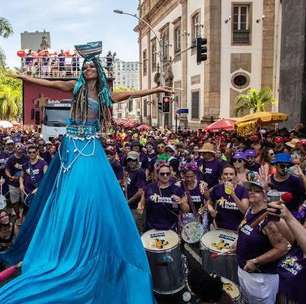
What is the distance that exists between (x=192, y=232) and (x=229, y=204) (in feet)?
→ 1.89

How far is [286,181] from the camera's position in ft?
21.3

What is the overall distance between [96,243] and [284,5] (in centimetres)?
1696

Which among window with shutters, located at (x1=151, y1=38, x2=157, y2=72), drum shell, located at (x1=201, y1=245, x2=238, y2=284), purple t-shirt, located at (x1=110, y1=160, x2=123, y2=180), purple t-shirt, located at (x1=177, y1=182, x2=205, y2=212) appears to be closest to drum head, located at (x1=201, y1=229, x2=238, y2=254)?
drum shell, located at (x1=201, y1=245, x2=238, y2=284)

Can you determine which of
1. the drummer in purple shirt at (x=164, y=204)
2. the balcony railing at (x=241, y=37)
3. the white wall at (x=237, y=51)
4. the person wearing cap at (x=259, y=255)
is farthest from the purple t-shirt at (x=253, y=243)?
the balcony railing at (x=241, y=37)

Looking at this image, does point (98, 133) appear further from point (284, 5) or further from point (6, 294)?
point (284, 5)

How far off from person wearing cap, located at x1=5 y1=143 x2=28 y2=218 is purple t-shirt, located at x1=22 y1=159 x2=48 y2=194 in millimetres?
426

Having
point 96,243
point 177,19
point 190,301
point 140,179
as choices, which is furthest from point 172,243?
point 177,19

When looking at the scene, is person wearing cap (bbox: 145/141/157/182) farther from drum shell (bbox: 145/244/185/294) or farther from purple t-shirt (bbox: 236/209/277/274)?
purple t-shirt (bbox: 236/209/277/274)

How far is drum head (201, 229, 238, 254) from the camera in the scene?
5132 mm

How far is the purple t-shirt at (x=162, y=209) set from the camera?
595cm

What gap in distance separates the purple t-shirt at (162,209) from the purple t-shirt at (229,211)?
1.67 feet

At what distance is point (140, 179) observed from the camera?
821cm

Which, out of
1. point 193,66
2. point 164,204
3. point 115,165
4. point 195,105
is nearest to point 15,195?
point 115,165

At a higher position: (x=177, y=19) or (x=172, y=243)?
(x=177, y=19)
